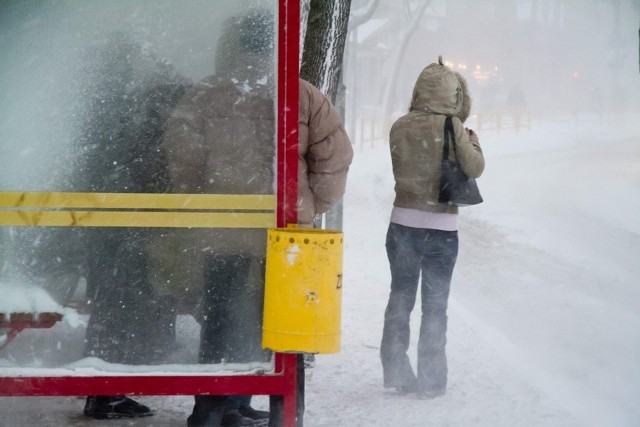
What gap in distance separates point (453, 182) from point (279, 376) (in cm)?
205

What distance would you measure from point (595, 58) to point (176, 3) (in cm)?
8405

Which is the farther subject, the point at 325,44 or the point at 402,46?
the point at 402,46

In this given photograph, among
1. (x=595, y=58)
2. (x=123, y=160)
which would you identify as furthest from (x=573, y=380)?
(x=595, y=58)

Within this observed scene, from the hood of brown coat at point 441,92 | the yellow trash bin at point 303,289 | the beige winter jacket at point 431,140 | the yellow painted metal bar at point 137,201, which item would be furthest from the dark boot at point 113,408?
the hood of brown coat at point 441,92

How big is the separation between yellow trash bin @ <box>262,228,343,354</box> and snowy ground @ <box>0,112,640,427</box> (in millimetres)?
1638

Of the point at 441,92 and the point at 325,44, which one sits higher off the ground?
the point at 325,44

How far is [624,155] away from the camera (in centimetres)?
2791

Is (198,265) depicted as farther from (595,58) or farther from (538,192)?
(595,58)

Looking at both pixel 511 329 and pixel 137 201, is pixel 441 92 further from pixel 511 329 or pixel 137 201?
pixel 511 329

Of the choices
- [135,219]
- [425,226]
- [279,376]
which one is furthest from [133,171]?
[425,226]

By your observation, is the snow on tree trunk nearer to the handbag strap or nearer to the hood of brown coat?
the hood of brown coat

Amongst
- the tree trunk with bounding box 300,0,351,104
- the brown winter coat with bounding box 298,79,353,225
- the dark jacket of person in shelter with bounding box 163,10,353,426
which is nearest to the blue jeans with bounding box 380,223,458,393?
the brown winter coat with bounding box 298,79,353,225

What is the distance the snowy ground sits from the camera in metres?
5.12

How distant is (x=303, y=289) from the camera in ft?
11.2
